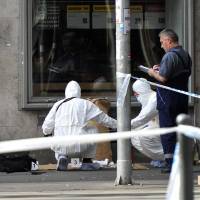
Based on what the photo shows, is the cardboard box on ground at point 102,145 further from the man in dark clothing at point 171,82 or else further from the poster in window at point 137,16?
the poster in window at point 137,16

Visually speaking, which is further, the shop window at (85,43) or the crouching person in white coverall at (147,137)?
the shop window at (85,43)

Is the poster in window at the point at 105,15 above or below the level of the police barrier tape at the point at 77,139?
above

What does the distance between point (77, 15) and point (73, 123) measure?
2.42m

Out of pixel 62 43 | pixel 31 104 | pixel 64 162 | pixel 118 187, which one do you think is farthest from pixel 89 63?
pixel 118 187

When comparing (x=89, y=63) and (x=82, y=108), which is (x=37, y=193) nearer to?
(x=82, y=108)

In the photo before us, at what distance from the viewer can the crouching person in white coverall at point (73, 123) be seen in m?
9.92

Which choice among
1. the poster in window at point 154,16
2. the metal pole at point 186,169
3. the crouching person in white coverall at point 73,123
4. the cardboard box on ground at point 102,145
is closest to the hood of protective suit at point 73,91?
the crouching person in white coverall at point 73,123

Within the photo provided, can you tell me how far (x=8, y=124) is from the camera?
11.1m

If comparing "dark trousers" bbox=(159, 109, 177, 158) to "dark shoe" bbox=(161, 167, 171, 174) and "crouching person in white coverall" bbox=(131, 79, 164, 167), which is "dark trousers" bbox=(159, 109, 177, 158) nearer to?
"dark shoe" bbox=(161, 167, 171, 174)

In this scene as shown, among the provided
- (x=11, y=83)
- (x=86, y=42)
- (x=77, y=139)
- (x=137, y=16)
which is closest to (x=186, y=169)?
(x=77, y=139)

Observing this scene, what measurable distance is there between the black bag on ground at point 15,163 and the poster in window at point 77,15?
9.27ft

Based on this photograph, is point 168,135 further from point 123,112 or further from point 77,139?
point 77,139

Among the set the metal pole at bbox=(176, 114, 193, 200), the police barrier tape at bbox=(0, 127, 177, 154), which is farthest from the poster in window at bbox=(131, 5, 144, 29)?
the metal pole at bbox=(176, 114, 193, 200)

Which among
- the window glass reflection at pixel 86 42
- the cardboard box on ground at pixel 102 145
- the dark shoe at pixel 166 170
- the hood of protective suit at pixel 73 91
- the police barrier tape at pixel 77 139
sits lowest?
the dark shoe at pixel 166 170
